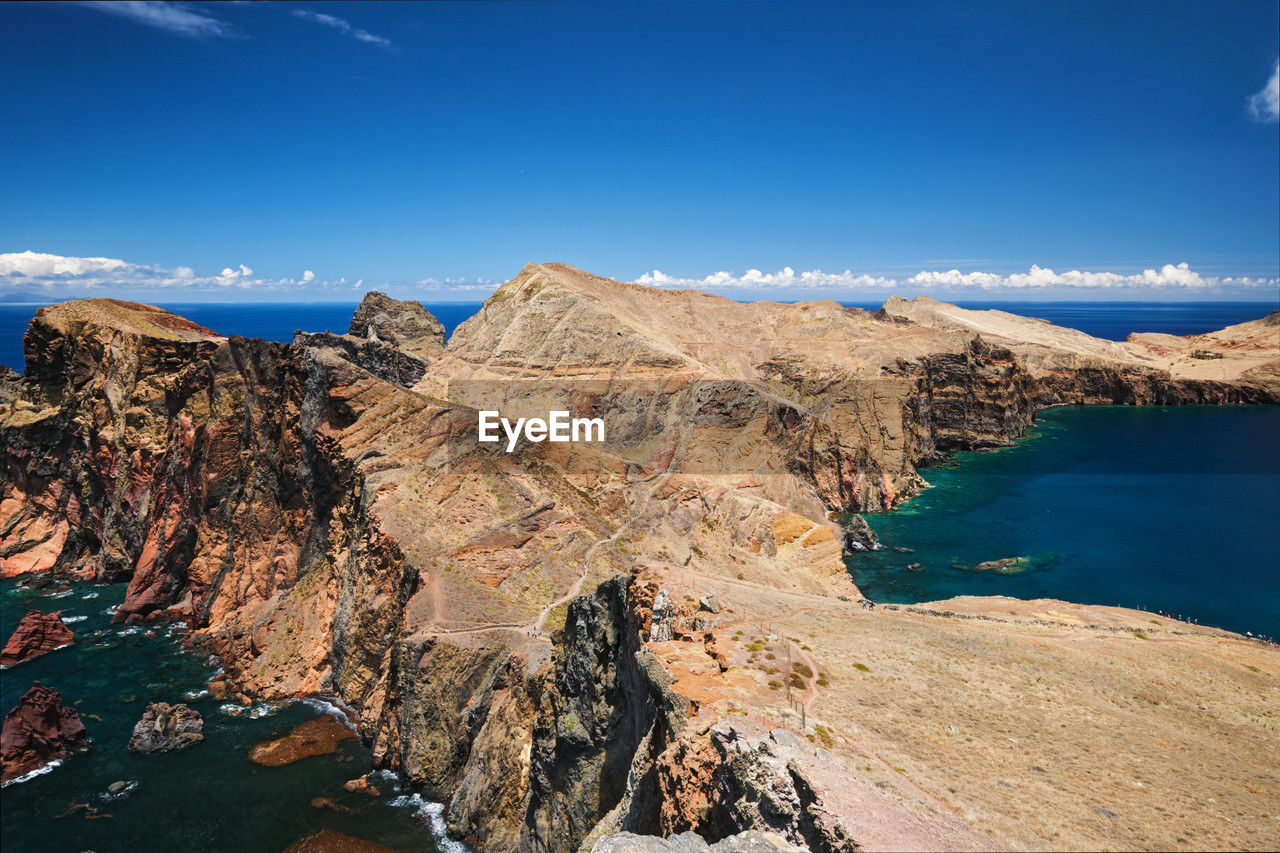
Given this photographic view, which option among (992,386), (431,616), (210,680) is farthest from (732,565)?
(992,386)

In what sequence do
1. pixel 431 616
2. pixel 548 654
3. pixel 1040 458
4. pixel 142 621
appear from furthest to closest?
1. pixel 1040 458
2. pixel 142 621
3. pixel 431 616
4. pixel 548 654

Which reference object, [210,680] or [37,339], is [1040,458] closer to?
[210,680]

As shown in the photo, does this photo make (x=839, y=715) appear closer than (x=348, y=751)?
Yes

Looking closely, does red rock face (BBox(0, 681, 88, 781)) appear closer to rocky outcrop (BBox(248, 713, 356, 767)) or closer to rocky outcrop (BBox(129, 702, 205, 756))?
rocky outcrop (BBox(129, 702, 205, 756))

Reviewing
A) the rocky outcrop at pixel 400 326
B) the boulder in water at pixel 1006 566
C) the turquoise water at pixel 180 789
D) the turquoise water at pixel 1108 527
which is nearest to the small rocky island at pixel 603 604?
the turquoise water at pixel 180 789

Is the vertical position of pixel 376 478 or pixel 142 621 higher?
pixel 376 478

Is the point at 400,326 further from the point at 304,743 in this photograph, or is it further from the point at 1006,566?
the point at 1006,566

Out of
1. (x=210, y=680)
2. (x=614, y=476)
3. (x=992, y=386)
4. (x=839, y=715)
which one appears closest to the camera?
(x=839, y=715)

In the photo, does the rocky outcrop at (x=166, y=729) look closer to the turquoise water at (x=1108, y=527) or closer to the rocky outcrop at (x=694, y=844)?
the rocky outcrop at (x=694, y=844)

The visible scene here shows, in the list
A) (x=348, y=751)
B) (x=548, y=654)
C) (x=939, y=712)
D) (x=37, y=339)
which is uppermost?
(x=37, y=339)
